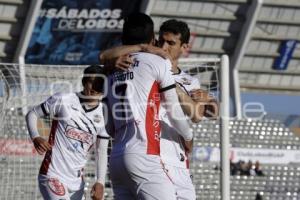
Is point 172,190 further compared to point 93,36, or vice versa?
point 93,36

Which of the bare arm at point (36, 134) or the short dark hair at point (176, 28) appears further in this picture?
the bare arm at point (36, 134)

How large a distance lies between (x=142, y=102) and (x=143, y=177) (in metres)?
0.39

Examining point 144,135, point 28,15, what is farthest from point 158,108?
point 28,15

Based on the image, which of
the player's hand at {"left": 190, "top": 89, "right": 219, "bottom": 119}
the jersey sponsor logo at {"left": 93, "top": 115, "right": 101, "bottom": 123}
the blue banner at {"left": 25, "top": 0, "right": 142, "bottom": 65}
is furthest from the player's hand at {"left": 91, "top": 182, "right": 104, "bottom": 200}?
the blue banner at {"left": 25, "top": 0, "right": 142, "bottom": 65}

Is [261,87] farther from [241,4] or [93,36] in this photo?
[93,36]

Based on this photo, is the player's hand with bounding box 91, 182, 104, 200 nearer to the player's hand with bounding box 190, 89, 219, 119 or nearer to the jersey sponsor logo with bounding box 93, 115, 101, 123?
the jersey sponsor logo with bounding box 93, 115, 101, 123

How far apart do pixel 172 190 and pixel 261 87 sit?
2744 centimetres

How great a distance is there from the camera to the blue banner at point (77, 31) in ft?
87.5

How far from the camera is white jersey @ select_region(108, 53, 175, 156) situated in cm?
421

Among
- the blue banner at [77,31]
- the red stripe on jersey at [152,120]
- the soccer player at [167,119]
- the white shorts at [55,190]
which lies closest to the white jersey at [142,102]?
the red stripe on jersey at [152,120]

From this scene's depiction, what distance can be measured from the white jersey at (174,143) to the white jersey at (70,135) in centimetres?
165

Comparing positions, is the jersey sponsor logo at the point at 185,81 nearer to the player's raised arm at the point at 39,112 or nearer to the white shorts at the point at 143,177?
the white shorts at the point at 143,177

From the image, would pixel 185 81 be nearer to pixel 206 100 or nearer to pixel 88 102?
pixel 206 100

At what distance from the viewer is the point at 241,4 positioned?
95.2 feet
